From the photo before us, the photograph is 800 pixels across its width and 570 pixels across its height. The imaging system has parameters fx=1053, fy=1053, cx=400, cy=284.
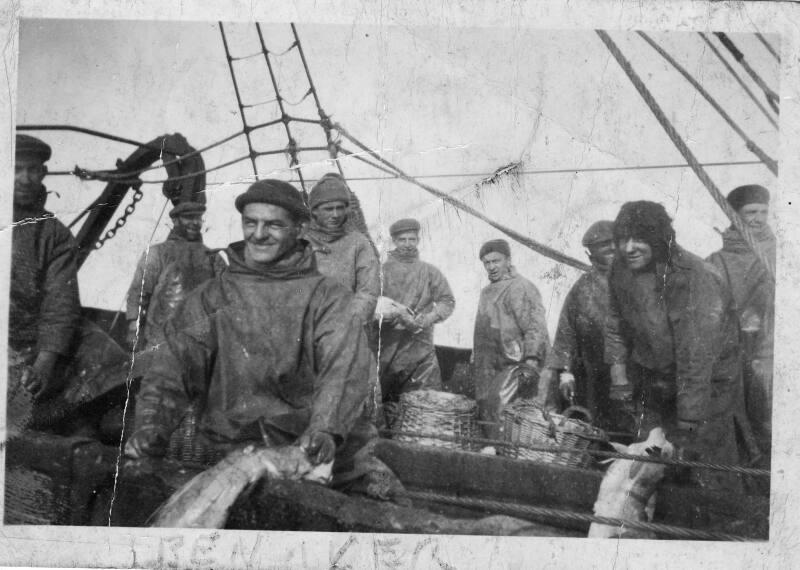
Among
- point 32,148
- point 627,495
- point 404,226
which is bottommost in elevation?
point 627,495

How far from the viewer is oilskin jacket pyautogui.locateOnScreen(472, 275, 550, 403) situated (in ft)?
18.0

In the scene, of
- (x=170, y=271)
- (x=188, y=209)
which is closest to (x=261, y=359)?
(x=170, y=271)

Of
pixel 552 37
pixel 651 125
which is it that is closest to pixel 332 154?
pixel 552 37

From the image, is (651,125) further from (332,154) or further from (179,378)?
(179,378)

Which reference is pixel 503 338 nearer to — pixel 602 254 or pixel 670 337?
pixel 602 254

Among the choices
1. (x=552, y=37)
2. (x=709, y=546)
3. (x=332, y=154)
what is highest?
(x=552, y=37)

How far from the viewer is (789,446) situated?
5438 millimetres

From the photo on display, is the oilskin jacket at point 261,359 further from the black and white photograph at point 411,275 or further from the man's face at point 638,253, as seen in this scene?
the man's face at point 638,253

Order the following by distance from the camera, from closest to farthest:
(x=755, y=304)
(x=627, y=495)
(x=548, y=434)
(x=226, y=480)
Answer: (x=226, y=480) < (x=627, y=495) < (x=548, y=434) < (x=755, y=304)

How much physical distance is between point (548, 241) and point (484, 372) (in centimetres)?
77

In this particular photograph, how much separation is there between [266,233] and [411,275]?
782 millimetres

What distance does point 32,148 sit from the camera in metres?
5.47

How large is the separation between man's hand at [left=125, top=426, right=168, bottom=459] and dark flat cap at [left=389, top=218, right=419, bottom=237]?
1554mm

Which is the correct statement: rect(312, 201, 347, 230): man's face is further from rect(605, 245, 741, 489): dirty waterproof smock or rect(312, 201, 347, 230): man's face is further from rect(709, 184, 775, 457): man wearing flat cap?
rect(709, 184, 775, 457): man wearing flat cap
